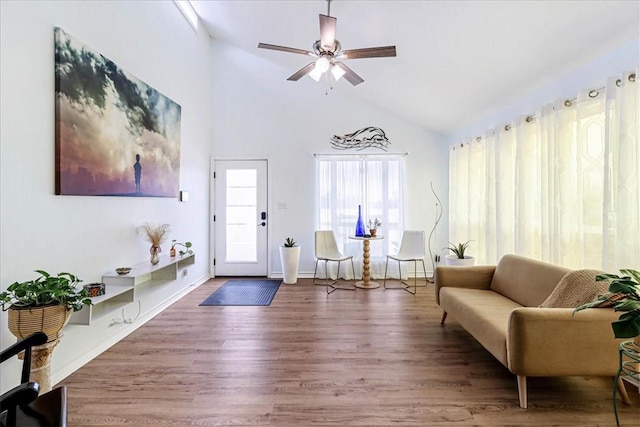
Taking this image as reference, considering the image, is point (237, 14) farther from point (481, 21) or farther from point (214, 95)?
point (481, 21)

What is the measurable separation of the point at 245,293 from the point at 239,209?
1543 mm

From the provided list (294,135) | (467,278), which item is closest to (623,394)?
(467,278)

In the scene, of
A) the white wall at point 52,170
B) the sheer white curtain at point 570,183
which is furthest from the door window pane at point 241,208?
the sheer white curtain at point 570,183

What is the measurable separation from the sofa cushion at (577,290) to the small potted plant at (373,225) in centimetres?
277

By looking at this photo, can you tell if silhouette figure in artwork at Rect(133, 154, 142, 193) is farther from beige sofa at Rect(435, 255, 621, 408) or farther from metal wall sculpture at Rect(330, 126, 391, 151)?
beige sofa at Rect(435, 255, 621, 408)

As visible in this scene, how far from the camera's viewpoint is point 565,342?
182 cm

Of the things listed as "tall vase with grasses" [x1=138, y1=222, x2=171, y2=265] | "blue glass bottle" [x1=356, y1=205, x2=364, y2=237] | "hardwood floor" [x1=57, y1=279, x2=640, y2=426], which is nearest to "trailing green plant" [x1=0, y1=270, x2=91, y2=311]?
"hardwood floor" [x1=57, y1=279, x2=640, y2=426]

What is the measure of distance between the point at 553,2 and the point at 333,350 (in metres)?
3.05

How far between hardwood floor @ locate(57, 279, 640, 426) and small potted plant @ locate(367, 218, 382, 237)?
67.0 inches

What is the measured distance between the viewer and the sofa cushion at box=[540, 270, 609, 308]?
1.91 metres

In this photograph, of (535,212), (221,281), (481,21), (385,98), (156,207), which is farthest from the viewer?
(221,281)

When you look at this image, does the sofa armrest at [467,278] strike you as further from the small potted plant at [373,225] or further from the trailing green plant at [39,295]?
the trailing green plant at [39,295]

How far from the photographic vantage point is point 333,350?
2.61 m

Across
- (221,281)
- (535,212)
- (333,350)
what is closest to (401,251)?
(535,212)
